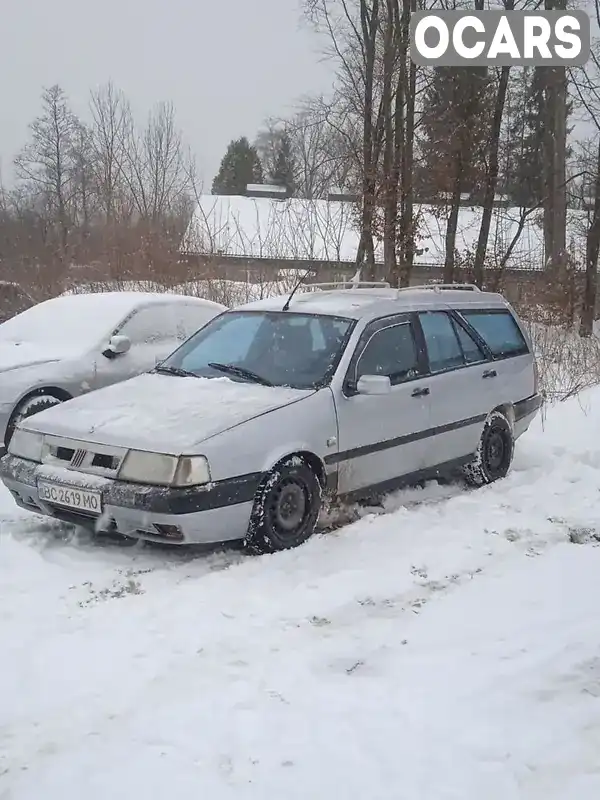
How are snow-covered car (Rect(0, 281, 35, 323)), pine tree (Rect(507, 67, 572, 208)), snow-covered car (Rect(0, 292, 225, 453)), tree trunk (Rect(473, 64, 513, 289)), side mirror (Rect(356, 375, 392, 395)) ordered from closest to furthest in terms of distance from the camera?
Result: side mirror (Rect(356, 375, 392, 395)), snow-covered car (Rect(0, 292, 225, 453)), snow-covered car (Rect(0, 281, 35, 323)), tree trunk (Rect(473, 64, 513, 289)), pine tree (Rect(507, 67, 572, 208))

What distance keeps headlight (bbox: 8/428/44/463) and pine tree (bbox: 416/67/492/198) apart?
14.5m

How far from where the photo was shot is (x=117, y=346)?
7.82 metres

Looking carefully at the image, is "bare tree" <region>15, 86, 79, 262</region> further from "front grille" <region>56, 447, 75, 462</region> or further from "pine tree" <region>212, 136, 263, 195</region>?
"front grille" <region>56, 447, 75, 462</region>

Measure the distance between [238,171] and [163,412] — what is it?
5178cm

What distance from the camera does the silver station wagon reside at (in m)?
4.60

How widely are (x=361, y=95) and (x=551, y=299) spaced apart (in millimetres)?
6601

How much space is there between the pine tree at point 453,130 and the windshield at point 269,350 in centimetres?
1298

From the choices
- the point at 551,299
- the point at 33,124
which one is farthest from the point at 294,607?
the point at 33,124

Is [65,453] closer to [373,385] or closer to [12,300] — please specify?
[373,385]

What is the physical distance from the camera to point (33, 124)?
3922 centimetres

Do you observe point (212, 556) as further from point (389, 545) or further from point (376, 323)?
point (376, 323)

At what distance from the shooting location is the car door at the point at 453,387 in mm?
6160

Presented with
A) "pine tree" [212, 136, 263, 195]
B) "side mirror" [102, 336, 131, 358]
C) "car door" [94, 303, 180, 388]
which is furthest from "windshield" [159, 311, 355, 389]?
"pine tree" [212, 136, 263, 195]

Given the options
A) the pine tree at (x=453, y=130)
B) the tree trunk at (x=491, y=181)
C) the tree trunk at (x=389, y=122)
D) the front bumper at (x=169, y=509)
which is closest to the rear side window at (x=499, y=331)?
the front bumper at (x=169, y=509)
